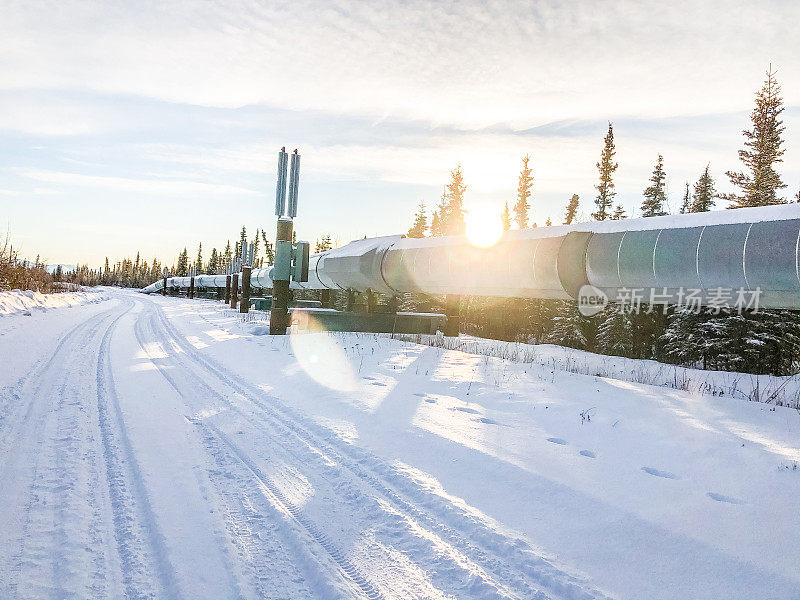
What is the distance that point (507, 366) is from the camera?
30.1ft

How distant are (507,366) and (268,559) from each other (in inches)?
277

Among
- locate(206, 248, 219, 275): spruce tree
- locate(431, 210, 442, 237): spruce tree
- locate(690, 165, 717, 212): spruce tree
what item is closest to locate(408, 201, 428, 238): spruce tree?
locate(431, 210, 442, 237): spruce tree

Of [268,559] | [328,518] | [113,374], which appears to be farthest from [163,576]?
[113,374]

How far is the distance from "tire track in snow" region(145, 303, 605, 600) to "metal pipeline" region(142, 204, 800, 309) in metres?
6.15

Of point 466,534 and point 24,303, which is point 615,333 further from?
point 24,303

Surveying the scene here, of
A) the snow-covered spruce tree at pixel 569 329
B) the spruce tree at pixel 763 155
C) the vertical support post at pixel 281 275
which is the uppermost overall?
the spruce tree at pixel 763 155

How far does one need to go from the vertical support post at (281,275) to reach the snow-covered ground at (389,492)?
266 inches

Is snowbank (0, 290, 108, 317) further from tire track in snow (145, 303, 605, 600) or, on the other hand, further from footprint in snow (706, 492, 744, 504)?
footprint in snow (706, 492, 744, 504)

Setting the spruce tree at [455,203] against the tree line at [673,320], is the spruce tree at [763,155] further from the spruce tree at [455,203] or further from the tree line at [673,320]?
the spruce tree at [455,203]

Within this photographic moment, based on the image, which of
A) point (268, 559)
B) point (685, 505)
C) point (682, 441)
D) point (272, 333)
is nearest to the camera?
point (268, 559)

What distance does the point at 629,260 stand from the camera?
830cm

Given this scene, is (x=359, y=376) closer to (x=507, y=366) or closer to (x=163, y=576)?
(x=507, y=366)

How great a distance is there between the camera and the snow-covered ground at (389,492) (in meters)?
2.61

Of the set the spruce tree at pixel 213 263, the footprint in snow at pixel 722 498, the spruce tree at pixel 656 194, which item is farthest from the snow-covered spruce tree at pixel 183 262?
the footprint in snow at pixel 722 498
